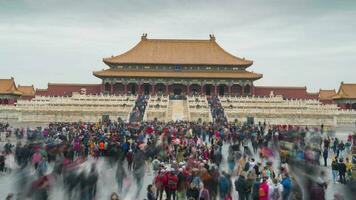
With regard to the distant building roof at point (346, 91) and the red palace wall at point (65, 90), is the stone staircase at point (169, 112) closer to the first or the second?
the red palace wall at point (65, 90)

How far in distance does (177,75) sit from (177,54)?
282 inches

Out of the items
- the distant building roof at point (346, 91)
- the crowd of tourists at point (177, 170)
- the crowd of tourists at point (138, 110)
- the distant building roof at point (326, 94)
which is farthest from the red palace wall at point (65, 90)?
the crowd of tourists at point (177, 170)

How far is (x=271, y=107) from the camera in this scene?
47125mm

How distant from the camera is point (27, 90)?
70.0 m

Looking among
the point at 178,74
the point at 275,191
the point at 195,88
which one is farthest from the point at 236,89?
the point at 275,191

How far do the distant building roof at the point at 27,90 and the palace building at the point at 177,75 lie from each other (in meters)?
11.2

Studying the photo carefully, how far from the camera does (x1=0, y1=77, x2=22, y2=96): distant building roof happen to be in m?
63.1

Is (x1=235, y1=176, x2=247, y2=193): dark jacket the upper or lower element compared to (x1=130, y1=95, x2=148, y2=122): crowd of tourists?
lower

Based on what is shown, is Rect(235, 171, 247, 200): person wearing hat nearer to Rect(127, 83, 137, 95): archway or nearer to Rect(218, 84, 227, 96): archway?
Rect(218, 84, 227, 96): archway

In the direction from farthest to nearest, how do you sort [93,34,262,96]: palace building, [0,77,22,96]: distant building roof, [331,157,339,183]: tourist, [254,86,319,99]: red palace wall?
[254,86,319,99]: red palace wall → [93,34,262,96]: palace building → [0,77,22,96]: distant building roof → [331,157,339,183]: tourist

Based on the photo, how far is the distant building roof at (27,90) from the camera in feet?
221

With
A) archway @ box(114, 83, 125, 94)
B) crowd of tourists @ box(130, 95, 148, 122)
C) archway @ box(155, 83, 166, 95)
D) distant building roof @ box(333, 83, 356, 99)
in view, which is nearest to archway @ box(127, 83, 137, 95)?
archway @ box(114, 83, 125, 94)

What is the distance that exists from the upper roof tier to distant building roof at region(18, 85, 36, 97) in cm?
1197

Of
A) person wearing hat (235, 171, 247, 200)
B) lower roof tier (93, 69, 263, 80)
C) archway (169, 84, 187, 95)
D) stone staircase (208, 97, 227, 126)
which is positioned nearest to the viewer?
person wearing hat (235, 171, 247, 200)
